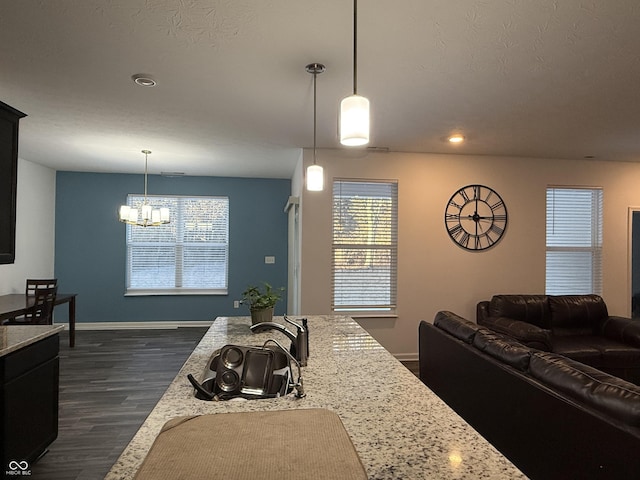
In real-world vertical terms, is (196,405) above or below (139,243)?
below

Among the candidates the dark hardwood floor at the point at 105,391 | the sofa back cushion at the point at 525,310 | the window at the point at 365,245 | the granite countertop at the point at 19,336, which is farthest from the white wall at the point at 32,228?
the sofa back cushion at the point at 525,310

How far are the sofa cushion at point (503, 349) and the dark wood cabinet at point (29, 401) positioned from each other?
2649mm

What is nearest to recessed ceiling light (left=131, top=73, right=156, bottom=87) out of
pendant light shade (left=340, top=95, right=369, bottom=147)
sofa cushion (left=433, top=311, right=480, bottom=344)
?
pendant light shade (left=340, top=95, right=369, bottom=147)

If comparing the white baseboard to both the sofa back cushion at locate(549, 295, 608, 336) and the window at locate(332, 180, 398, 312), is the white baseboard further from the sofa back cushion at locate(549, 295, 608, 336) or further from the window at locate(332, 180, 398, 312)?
the sofa back cushion at locate(549, 295, 608, 336)

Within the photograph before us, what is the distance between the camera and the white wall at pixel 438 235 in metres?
4.73

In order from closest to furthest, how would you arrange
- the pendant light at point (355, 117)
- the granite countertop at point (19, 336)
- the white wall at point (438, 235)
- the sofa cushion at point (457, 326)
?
the pendant light at point (355, 117) < the granite countertop at point (19, 336) < the sofa cushion at point (457, 326) < the white wall at point (438, 235)

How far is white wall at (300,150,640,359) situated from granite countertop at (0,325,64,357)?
267cm

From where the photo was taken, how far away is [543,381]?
1.94 m

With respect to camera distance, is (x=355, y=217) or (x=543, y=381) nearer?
(x=543, y=381)

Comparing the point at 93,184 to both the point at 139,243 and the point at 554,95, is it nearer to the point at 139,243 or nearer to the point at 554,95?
the point at 139,243

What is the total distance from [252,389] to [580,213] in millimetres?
5204

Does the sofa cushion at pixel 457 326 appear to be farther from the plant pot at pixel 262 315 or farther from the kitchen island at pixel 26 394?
the kitchen island at pixel 26 394

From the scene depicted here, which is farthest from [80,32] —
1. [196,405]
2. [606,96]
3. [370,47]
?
[606,96]

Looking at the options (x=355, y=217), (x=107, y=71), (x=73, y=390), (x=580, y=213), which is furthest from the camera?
(x=580, y=213)
